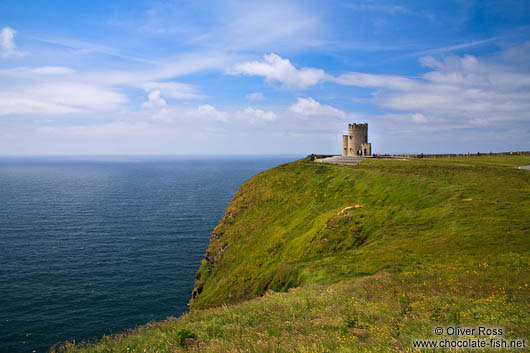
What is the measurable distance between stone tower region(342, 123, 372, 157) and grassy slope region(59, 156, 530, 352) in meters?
25.6

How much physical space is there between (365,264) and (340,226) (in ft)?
34.7

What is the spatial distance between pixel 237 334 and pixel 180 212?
87.9 metres

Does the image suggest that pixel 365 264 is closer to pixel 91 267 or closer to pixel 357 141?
pixel 91 267

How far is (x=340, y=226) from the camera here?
102ft

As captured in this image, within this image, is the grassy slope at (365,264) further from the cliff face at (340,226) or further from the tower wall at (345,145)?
the tower wall at (345,145)

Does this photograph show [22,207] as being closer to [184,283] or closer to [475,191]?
[184,283]

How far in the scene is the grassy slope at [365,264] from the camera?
1069cm

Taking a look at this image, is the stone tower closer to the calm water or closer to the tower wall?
the tower wall

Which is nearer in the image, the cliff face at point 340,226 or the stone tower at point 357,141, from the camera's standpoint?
the cliff face at point 340,226

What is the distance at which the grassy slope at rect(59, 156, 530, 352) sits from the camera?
1069 centimetres

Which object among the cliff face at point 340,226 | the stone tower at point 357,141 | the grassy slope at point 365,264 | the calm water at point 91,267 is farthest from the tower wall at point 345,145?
the calm water at point 91,267

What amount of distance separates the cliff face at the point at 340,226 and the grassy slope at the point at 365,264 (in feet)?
0.57

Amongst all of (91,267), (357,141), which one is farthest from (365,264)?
(357,141)

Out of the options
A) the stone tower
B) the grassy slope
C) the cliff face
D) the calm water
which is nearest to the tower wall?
the stone tower
